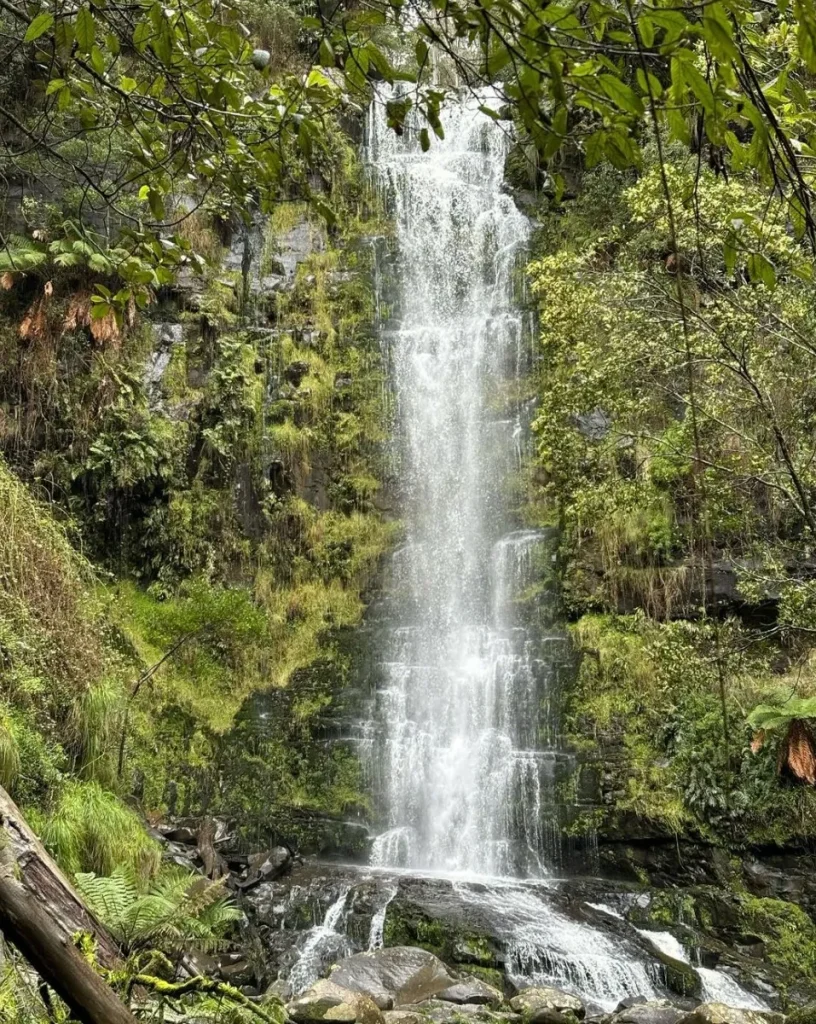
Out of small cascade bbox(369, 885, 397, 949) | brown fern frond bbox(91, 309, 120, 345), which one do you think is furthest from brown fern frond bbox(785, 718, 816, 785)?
brown fern frond bbox(91, 309, 120, 345)

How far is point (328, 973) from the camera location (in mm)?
5559

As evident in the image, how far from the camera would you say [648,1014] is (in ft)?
17.4

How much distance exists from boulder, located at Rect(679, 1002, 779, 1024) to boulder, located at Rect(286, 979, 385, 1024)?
199 centimetres

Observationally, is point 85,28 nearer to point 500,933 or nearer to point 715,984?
point 500,933

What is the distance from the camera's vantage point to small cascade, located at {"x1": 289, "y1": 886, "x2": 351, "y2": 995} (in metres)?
6.30

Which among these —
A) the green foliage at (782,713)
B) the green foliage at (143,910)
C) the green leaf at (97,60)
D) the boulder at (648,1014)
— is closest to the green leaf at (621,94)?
the green leaf at (97,60)

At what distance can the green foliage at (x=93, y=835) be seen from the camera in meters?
5.23

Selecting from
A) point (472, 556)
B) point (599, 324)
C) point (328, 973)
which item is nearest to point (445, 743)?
point (472, 556)

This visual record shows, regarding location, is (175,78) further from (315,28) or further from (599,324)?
(599,324)

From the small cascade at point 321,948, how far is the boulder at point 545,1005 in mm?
1794

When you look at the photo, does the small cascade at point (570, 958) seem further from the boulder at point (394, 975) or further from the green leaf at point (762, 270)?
the green leaf at point (762, 270)

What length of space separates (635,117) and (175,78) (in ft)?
5.47

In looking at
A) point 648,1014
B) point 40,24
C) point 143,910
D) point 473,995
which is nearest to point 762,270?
point 40,24

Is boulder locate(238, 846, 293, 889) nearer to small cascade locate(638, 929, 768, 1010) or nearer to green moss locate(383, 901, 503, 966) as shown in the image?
green moss locate(383, 901, 503, 966)
